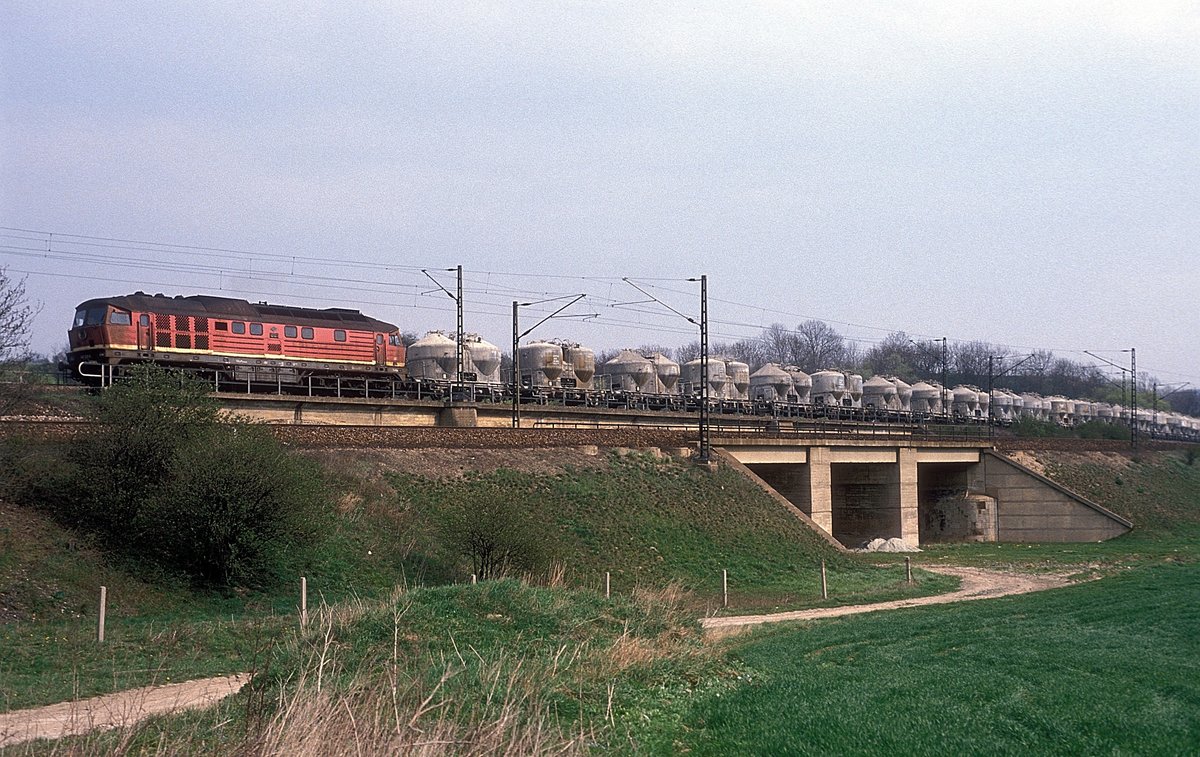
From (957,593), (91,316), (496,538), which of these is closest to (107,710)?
(496,538)

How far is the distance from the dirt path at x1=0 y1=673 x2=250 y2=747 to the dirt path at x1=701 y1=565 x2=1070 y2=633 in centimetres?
1020

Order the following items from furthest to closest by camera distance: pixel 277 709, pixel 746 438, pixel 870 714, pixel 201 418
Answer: pixel 746 438 < pixel 201 418 < pixel 870 714 < pixel 277 709

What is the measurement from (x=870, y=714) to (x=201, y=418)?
21801 millimetres

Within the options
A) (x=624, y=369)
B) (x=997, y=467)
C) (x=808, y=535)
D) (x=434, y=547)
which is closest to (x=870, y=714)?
(x=434, y=547)

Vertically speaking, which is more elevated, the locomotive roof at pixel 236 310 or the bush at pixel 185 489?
the locomotive roof at pixel 236 310

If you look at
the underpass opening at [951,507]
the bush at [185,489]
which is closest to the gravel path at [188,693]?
the bush at [185,489]

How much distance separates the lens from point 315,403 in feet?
151

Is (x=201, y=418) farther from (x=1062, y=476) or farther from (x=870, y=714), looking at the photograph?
(x=1062, y=476)

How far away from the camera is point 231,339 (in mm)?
46531

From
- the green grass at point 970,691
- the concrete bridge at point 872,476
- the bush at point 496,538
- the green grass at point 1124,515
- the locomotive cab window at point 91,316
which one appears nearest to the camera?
the green grass at point 970,691

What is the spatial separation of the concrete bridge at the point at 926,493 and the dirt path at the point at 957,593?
385 inches

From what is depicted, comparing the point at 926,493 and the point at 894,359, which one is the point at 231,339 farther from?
the point at 894,359

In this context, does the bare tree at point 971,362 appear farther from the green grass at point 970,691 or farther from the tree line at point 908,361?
the green grass at point 970,691

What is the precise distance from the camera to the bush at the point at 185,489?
25.9m
